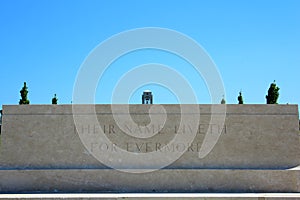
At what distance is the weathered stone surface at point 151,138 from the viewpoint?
9797mm

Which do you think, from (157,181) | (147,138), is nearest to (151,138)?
(147,138)

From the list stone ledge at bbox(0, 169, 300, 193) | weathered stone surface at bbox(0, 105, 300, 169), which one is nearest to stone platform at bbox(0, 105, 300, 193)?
weathered stone surface at bbox(0, 105, 300, 169)

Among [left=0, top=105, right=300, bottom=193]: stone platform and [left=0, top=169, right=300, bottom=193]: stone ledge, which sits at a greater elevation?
[left=0, top=105, right=300, bottom=193]: stone platform

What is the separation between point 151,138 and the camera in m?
9.97

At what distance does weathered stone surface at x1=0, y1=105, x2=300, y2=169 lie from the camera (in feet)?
32.1

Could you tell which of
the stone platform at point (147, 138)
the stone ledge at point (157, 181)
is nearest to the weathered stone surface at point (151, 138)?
the stone platform at point (147, 138)

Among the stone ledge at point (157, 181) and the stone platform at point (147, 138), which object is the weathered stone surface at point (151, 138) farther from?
the stone ledge at point (157, 181)

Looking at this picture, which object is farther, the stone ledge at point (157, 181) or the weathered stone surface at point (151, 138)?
the weathered stone surface at point (151, 138)

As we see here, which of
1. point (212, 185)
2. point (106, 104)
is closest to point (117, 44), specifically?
point (106, 104)

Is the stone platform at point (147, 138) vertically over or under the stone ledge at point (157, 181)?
over

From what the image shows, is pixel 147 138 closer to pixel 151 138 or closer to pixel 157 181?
pixel 151 138

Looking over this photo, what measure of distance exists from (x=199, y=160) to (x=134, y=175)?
6.50ft

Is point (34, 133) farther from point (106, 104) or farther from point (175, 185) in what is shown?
point (175, 185)

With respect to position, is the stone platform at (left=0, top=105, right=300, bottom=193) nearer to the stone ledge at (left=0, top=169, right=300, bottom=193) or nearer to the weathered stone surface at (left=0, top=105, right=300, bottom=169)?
the weathered stone surface at (left=0, top=105, right=300, bottom=169)
